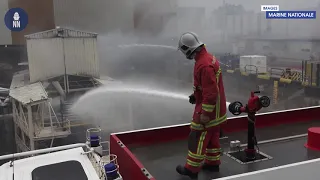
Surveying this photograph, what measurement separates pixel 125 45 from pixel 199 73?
1635 mm

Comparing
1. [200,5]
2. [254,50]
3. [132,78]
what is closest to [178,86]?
[132,78]

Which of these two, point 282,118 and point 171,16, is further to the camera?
point 171,16

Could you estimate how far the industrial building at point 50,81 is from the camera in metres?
2.81

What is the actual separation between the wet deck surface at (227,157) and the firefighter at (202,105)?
0.41ft

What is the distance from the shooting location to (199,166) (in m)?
1.71

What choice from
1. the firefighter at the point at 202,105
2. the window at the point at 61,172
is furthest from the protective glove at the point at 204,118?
the window at the point at 61,172

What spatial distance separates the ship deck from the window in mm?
279

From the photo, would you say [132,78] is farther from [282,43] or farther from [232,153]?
[282,43]

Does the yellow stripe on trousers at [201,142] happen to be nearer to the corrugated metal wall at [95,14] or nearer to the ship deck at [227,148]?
the ship deck at [227,148]

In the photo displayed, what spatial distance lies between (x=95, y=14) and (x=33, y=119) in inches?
44.8

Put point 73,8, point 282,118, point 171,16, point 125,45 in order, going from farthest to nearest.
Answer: point 171,16 → point 125,45 → point 73,8 → point 282,118

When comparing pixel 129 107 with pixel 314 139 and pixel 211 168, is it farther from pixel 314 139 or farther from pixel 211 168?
pixel 314 139

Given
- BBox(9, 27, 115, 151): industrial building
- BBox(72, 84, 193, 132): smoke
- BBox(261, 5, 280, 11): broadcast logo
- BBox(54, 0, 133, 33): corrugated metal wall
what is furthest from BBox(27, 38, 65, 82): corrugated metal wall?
BBox(261, 5, 280, 11): broadcast logo
